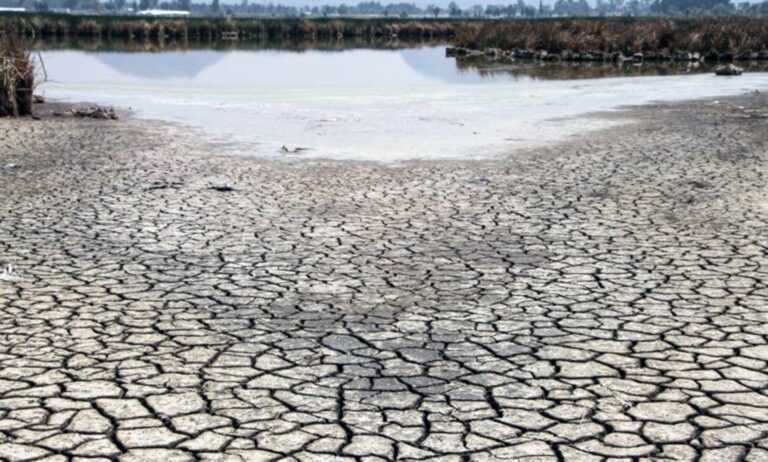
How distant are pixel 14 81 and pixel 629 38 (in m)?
31.2

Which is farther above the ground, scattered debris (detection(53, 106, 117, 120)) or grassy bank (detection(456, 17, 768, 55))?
grassy bank (detection(456, 17, 768, 55))

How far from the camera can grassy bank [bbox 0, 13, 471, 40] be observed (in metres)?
59.0

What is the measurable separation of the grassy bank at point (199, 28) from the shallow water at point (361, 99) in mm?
20654

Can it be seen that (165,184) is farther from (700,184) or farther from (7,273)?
(700,184)

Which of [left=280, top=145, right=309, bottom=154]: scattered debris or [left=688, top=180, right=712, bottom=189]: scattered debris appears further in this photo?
[left=280, top=145, right=309, bottom=154]: scattered debris

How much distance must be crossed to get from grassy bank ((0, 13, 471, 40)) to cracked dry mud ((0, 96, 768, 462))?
4704 cm

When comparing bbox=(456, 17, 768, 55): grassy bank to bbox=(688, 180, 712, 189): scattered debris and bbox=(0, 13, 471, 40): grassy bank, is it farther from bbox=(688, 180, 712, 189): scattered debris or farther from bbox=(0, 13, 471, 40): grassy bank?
bbox=(688, 180, 712, 189): scattered debris

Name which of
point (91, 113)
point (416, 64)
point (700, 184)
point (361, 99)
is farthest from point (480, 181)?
point (416, 64)

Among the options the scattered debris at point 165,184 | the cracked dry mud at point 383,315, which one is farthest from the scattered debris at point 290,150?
the scattered debris at point 165,184

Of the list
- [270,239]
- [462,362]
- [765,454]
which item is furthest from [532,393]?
[270,239]

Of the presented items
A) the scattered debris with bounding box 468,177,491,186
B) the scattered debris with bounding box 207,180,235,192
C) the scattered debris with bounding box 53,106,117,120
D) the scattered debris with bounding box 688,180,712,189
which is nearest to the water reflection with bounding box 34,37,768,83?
the scattered debris with bounding box 53,106,117,120

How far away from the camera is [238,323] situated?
6.30 meters

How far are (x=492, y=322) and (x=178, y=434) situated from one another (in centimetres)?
240

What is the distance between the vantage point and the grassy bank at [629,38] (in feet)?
133
